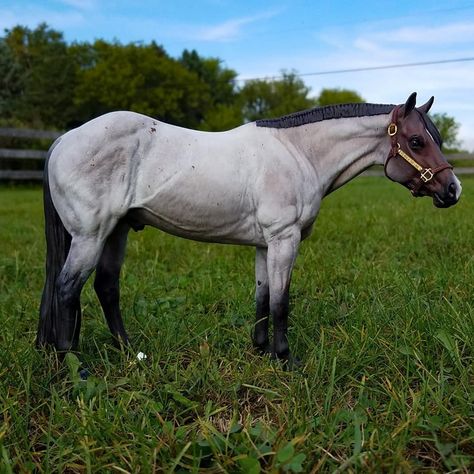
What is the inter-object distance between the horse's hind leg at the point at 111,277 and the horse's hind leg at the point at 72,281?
0.97ft

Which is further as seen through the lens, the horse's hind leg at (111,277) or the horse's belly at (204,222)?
the horse's hind leg at (111,277)

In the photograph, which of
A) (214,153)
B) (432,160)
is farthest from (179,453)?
(432,160)

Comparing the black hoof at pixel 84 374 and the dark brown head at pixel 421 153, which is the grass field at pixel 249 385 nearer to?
the black hoof at pixel 84 374

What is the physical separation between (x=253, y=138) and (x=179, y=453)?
1499mm

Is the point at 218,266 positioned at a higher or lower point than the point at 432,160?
lower

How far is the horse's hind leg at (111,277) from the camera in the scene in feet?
8.93

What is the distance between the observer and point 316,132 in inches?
102

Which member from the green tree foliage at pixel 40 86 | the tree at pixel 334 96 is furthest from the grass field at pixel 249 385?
the tree at pixel 334 96

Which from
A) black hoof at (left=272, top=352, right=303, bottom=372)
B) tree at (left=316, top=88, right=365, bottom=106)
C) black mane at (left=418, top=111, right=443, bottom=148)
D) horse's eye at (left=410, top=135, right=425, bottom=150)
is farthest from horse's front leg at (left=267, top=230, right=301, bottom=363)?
tree at (left=316, top=88, right=365, bottom=106)

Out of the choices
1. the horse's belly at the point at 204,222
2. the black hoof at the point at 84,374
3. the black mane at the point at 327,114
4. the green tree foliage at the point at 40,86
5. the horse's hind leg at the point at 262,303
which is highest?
the green tree foliage at the point at 40,86

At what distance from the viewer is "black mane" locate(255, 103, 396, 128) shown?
253 centimetres

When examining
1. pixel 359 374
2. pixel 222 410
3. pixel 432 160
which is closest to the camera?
pixel 222 410

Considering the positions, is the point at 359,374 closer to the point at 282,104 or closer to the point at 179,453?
the point at 179,453

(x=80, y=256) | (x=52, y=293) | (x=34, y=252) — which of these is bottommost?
(x=34, y=252)
